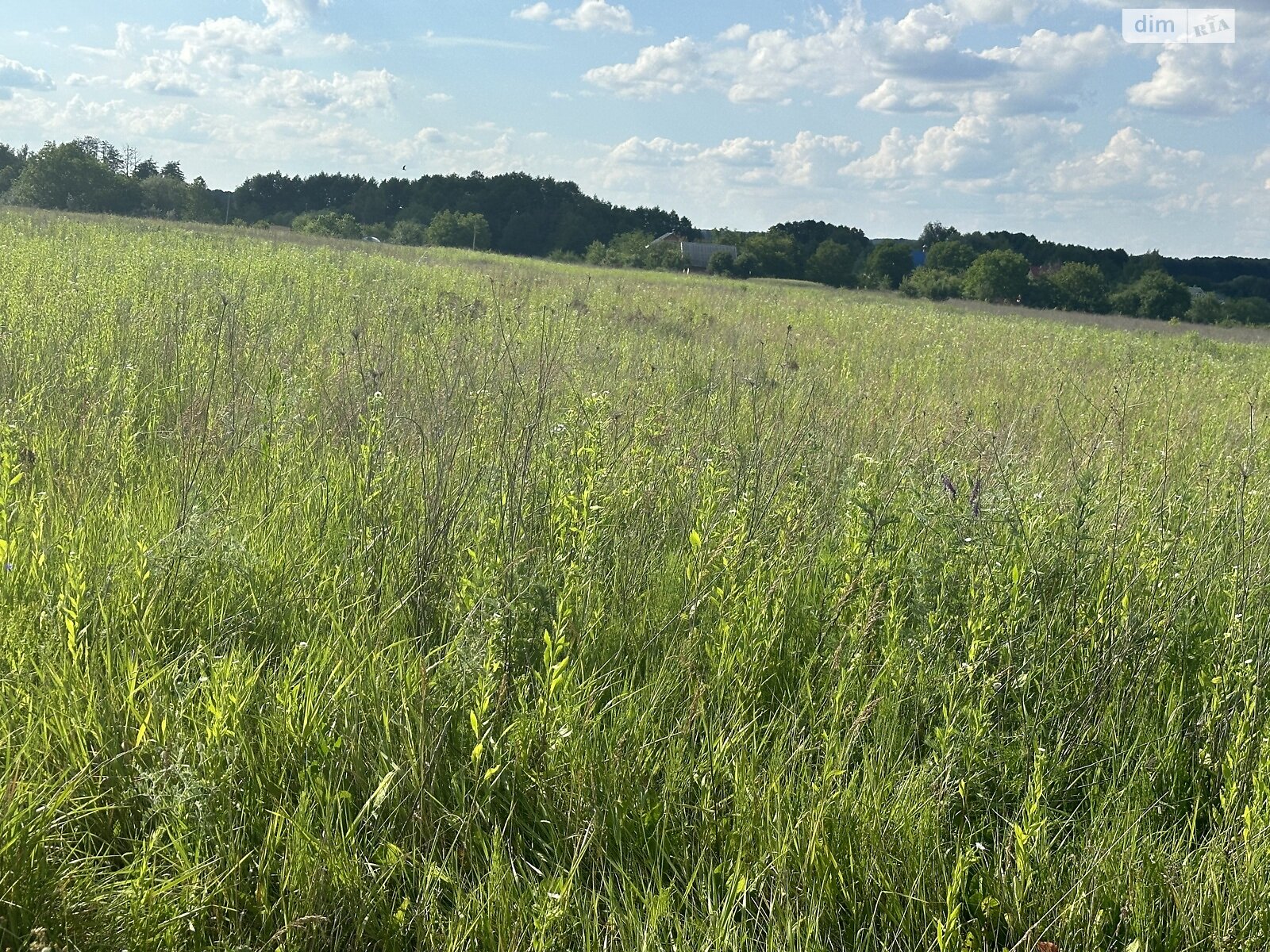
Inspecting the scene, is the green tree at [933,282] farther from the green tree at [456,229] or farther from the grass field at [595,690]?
the grass field at [595,690]

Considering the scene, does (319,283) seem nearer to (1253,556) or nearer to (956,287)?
(1253,556)

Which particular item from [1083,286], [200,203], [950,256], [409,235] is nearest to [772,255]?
[950,256]

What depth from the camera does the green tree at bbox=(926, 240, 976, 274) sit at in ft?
263

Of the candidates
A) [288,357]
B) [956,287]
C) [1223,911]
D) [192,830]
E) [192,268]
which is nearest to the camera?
[192,830]

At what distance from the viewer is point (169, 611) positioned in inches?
105

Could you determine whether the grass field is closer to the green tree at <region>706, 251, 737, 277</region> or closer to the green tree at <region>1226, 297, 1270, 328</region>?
the green tree at <region>706, 251, 737, 277</region>

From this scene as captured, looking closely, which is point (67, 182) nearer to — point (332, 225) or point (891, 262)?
point (332, 225)

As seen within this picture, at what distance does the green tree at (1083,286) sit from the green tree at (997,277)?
2.82m

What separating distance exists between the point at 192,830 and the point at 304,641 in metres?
0.76

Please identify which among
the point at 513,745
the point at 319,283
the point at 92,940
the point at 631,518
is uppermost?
the point at 319,283

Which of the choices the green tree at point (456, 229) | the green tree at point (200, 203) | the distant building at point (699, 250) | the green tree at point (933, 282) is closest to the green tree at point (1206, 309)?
the green tree at point (933, 282)

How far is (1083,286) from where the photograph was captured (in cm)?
7269

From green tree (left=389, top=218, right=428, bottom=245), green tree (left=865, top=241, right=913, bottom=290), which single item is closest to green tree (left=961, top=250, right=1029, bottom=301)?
green tree (left=865, top=241, right=913, bottom=290)

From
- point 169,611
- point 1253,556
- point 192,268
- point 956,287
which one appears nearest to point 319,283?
point 192,268
